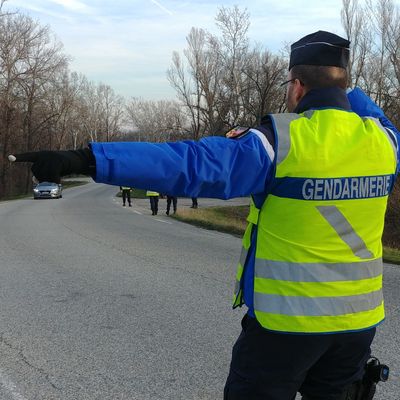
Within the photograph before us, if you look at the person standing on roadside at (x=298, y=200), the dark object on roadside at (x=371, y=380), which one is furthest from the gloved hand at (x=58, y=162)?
the dark object on roadside at (x=371, y=380)

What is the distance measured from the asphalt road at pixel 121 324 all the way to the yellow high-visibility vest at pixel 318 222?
6.80ft

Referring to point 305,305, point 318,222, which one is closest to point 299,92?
point 318,222

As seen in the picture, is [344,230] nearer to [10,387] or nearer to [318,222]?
[318,222]

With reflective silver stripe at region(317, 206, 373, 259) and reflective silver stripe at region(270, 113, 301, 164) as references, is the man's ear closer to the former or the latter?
reflective silver stripe at region(270, 113, 301, 164)

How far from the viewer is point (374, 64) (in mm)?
42812

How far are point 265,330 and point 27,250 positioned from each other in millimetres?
9589

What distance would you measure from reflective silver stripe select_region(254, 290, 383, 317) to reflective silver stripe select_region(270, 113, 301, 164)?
0.48m

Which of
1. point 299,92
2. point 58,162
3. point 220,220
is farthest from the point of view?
point 220,220

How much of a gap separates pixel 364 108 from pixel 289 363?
1.08 metres

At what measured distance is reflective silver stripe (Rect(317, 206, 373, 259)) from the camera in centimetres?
176

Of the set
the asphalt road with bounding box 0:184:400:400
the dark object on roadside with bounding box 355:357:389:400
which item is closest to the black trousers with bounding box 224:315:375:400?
the dark object on roadside with bounding box 355:357:389:400

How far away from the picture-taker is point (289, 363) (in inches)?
69.8

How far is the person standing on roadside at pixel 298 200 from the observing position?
1696mm

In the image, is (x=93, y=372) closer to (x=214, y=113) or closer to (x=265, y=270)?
(x=265, y=270)
